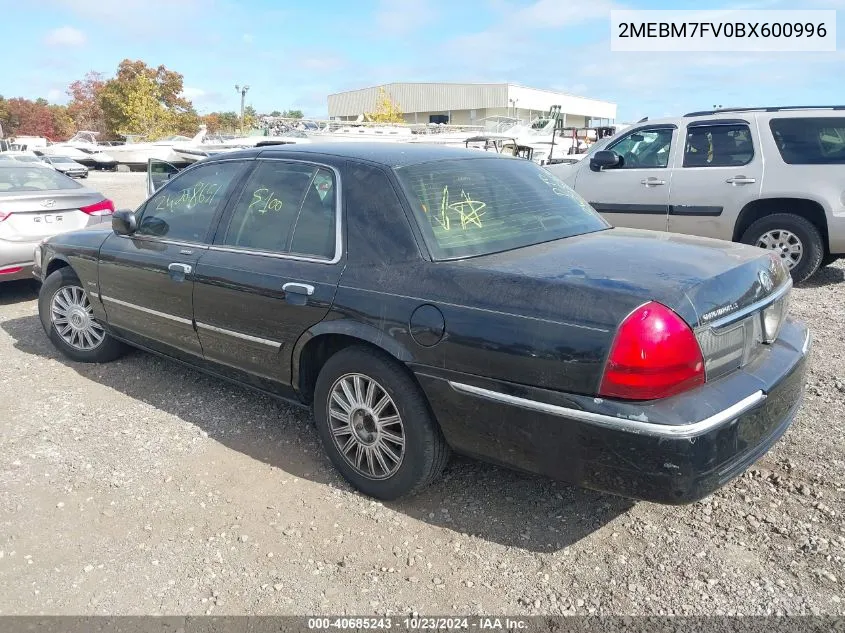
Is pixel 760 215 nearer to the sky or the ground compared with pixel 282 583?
nearer to the sky

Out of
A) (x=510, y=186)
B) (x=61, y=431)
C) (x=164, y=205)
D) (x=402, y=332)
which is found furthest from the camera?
(x=164, y=205)

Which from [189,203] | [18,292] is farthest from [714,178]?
[18,292]

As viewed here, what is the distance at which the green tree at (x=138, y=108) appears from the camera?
5003cm

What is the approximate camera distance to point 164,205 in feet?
14.4

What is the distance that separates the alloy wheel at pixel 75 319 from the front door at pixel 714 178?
602 centimetres

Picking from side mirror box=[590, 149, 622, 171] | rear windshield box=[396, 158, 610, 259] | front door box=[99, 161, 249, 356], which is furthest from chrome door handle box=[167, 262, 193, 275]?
side mirror box=[590, 149, 622, 171]

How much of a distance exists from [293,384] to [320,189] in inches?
40.4

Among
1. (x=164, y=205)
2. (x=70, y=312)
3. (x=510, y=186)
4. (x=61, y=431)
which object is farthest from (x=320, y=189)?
(x=70, y=312)

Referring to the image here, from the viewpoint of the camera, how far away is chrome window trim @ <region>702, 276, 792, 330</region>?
2473 millimetres

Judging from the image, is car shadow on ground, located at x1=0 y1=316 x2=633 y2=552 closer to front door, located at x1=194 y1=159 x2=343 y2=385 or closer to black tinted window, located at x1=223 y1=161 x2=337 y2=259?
front door, located at x1=194 y1=159 x2=343 y2=385

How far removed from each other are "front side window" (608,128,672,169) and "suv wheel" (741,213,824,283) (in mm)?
1299

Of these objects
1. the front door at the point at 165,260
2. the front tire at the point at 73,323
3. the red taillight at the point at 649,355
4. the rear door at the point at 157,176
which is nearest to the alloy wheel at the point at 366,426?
the red taillight at the point at 649,355

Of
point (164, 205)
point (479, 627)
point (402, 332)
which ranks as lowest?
point (479, 627)

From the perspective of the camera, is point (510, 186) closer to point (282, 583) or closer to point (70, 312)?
point (282, 583)
